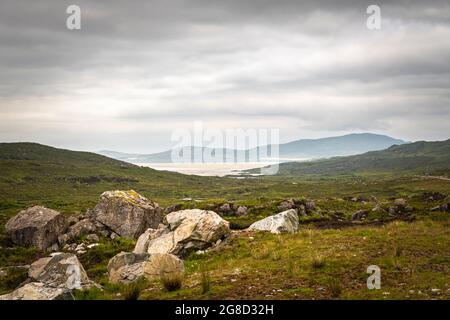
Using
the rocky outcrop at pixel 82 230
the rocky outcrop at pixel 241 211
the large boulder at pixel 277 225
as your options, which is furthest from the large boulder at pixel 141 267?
the rocky outcrop at pixel 241 211

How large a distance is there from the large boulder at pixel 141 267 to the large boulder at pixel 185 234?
21.3ft

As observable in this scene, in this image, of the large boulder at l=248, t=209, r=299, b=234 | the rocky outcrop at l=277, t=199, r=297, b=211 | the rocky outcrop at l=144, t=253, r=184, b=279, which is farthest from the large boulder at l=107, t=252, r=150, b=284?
the rocky outcrop at l=277, t=199, r=297, b=211

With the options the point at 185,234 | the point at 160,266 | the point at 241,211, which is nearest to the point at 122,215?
the point at 185,234

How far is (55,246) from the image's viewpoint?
39406 mm

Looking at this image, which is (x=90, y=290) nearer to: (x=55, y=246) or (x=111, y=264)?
(x=111, y=264)

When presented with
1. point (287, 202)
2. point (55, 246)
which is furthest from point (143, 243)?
point (287, 202)

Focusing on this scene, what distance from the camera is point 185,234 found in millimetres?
28406

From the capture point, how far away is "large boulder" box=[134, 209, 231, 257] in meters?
27.8

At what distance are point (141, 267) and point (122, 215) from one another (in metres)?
24.7

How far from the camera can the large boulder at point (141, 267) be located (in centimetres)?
1953

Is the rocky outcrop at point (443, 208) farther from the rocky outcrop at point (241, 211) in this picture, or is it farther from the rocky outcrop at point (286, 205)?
the rocky outcrop at point (241, 211)

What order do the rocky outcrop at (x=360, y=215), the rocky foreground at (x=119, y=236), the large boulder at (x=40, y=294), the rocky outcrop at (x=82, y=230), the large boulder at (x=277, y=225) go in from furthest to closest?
1. the rocky outcrop at (x=360, y=215)
2. the rocky outcrop at (x=82, y=230)
3. the large boulder at (x=277, y=225)
4. the rocky foreground at (x=119, y=236)
5. the large boulder at (x=40, y=294)
